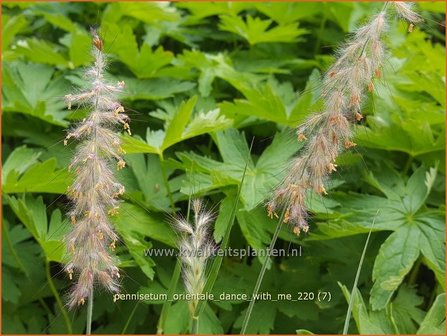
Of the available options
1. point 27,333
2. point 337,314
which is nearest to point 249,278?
point 337,314

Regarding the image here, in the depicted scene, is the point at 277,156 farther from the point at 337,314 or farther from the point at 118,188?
the point at 118,188

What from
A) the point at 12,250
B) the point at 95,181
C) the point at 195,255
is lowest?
the point at 12,250

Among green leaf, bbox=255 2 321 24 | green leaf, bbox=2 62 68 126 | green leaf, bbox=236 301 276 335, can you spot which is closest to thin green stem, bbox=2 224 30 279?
green leaf, bbox=2 62 68 126

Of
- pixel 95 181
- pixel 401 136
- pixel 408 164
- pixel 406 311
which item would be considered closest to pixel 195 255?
pixel 95 181

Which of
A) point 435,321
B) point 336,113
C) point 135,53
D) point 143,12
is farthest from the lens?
point 143,12

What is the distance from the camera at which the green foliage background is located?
164 cm

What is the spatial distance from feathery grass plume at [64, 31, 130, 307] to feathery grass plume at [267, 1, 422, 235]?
0.30 m

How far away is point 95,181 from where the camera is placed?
3.37 ft

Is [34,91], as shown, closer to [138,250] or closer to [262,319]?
[138,250]

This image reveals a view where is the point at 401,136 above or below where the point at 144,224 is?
above

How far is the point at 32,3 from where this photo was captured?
8.84 feet

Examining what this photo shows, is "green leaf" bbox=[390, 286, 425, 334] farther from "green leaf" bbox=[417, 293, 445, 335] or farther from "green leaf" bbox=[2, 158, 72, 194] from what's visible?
"green leaf" bbox=[2, 158, 72, 194]

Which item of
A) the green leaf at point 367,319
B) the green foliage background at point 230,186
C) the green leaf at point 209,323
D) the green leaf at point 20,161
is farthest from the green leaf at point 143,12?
the green leaf at point 367,319

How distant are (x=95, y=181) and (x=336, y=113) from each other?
0.41 metres
